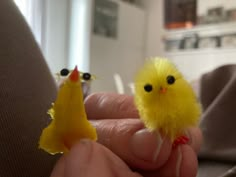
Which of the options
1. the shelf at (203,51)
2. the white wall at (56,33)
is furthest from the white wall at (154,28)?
the white wall at (56,33)

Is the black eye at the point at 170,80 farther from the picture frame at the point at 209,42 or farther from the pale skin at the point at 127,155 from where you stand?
the picture frame at the point at 209,42

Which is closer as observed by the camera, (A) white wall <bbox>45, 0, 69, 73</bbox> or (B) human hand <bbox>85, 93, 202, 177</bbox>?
(B) human hand <bbox>85, 93, 202, 177</bbox>

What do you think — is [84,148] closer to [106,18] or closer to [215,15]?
[106,18]

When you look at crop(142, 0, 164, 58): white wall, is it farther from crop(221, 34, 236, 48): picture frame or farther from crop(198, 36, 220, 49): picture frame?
crop(221, 34, 236, 48): picture frame

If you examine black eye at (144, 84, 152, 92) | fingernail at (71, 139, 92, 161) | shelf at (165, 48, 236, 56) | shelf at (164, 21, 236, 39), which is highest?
shelf at (164, 21, 236, 39)

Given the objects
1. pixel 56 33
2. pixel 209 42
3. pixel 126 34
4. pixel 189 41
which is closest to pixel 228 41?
pixel 209 42

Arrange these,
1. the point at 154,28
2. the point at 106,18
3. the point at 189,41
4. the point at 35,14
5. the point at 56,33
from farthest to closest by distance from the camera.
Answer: the point at 154,28, the point at 189,41, the point at 106,18, the point at 56,33, the point at 35,14

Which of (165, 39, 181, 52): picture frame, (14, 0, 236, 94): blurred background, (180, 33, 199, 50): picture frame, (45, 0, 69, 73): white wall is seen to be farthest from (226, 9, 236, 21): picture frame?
(45, 0, 69, 73): white wall

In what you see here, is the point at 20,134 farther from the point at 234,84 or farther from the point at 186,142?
the point at 234,84
